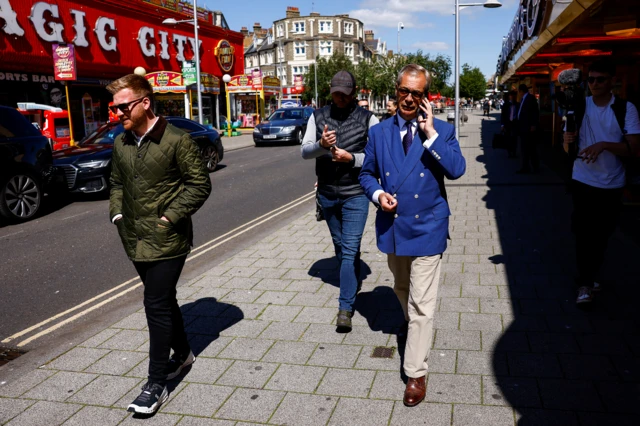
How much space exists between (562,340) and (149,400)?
2.76 metres

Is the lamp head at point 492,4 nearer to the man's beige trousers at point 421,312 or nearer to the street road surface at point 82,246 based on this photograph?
the street road surface at point 82,246

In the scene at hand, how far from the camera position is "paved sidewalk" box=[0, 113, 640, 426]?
3.22m

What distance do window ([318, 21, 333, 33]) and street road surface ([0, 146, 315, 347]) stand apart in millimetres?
78795

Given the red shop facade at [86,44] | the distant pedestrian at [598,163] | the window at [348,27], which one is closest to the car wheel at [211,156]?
the distant pedestrian at [598,163]

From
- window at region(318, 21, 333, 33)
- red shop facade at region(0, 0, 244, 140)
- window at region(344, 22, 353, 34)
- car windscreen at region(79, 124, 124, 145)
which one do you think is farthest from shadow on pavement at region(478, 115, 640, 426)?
window at region(344, 22, 353, 34)

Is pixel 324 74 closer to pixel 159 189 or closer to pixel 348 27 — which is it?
pixel 348 27

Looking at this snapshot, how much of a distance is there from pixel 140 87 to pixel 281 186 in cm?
Answer: 981

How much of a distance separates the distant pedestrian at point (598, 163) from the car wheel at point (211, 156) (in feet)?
38.8

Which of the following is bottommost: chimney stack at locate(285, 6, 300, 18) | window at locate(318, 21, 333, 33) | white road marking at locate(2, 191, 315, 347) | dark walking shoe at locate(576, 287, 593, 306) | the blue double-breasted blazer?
white road marking at locate(2, 191, 315, 347)

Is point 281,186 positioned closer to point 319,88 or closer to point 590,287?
point 590,287

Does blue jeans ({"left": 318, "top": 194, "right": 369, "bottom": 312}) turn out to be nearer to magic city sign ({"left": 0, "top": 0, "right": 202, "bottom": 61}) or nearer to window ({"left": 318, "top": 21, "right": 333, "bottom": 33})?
magic city sign ({"left": 0, "top": 0, "right": 202, "bottom": 61})

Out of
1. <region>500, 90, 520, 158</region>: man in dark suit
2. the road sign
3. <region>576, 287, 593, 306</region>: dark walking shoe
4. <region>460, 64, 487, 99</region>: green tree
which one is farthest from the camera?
<region>460, 64, 487, 99</region>: green tree

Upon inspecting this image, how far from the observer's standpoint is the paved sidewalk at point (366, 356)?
3217 mm

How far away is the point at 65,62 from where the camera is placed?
72.1 feet
